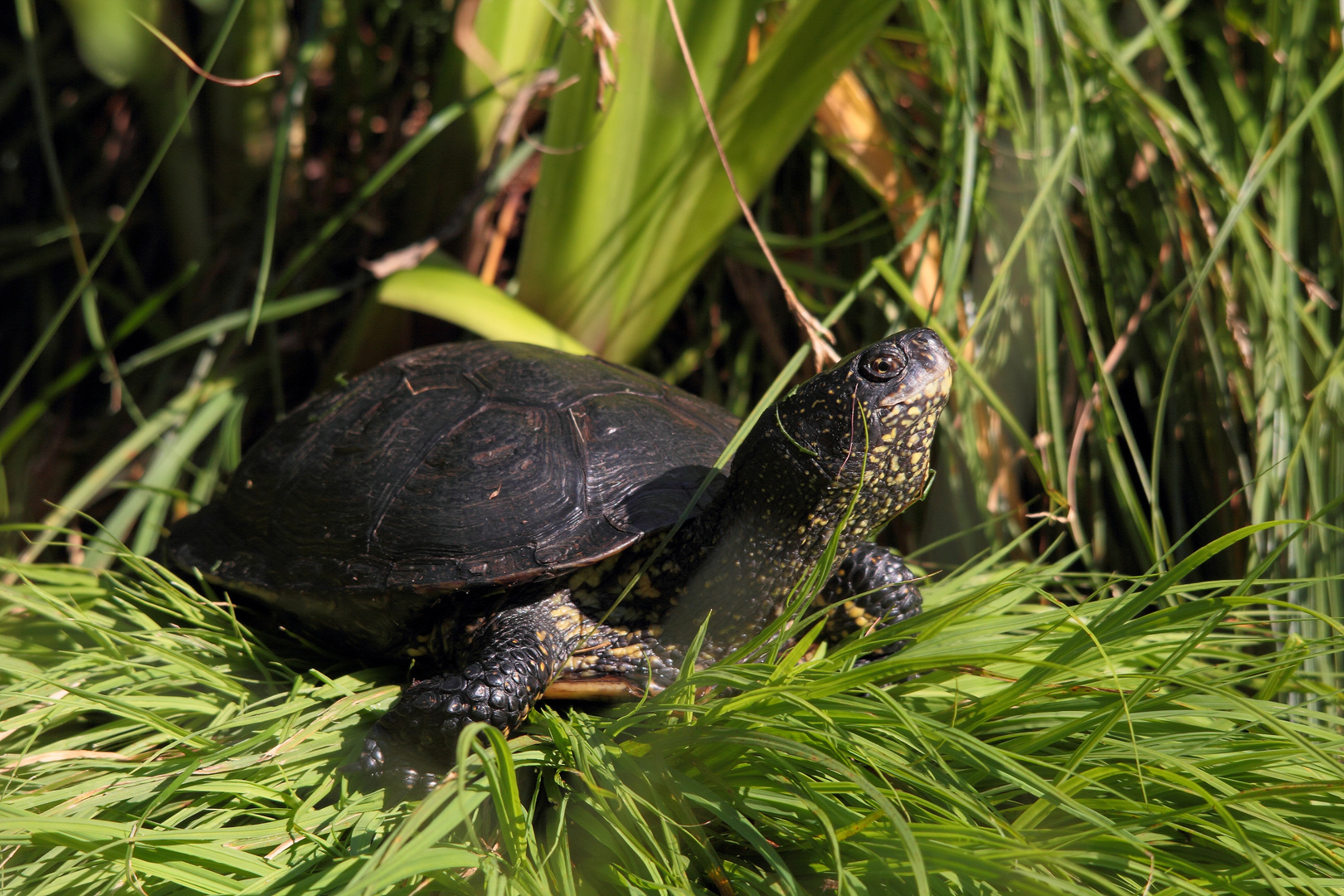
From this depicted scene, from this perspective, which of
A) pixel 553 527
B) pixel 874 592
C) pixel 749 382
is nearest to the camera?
pixel 553 527

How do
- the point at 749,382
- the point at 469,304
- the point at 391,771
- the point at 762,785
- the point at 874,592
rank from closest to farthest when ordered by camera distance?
the point at 762,785, the point at 391,771, the point at 874,592, the point at 469,304, the point at 749,382

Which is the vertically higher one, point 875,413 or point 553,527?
Answer: point 875,413

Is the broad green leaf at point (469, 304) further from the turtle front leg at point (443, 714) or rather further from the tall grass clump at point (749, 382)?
the turtle front leg at point (443, 714)

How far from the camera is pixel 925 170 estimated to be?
1.77m

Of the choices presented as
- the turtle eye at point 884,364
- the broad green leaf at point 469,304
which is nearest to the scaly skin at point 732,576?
the turtle eye at point 884,364

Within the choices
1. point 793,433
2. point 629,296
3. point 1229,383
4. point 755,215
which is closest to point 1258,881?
point 793,433

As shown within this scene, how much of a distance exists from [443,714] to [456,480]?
1.05ft

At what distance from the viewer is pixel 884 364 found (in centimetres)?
100

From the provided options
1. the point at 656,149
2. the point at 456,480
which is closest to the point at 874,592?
the point at 456,480

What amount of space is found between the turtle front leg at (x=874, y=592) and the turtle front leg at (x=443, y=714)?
0.45 metres

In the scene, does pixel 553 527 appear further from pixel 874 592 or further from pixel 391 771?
pixel 874 592

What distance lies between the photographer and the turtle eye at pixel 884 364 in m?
1.00

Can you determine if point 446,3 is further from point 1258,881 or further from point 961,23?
point 1258,881

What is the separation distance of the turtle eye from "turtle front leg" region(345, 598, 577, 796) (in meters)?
0.52
